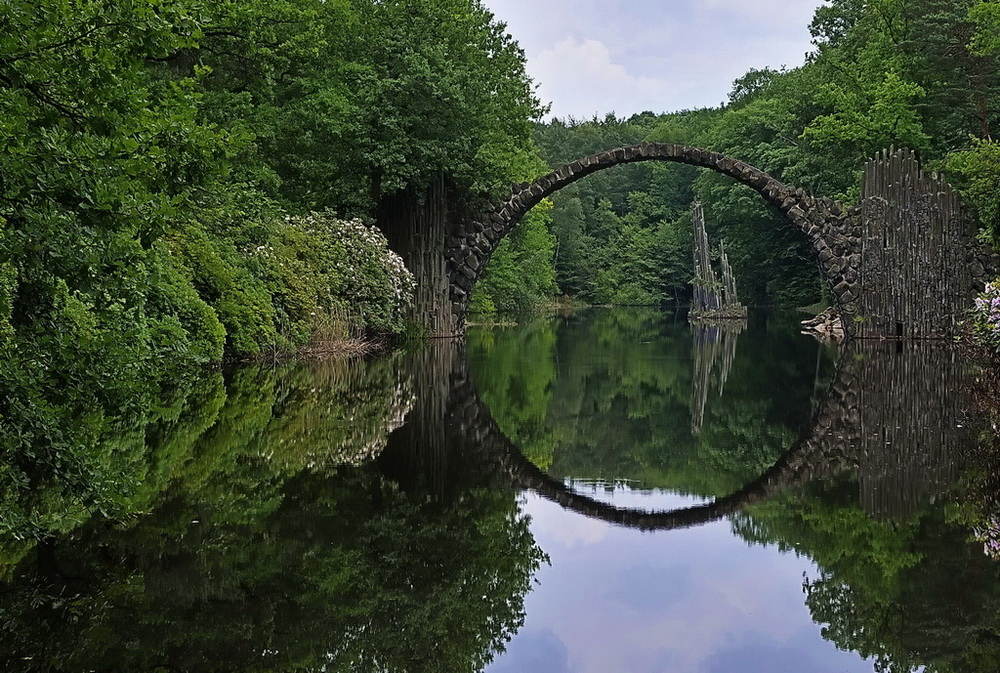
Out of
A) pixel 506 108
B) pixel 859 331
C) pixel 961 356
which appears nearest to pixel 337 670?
pixel 961 356

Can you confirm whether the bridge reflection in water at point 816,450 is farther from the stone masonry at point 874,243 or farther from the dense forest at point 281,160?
the stone masonry at point 874,243

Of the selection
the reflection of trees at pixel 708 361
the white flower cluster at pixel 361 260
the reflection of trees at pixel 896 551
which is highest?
the white flower cluster at pixel 361 260

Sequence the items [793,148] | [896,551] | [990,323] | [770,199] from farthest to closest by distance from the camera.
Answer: [793,148]
[770,199]
[990,323]
[896,551]

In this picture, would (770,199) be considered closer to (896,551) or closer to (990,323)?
(990,323)

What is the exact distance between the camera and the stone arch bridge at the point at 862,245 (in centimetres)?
2192

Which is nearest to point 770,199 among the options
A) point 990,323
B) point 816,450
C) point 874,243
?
point 874,243

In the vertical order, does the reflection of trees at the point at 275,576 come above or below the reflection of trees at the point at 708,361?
below

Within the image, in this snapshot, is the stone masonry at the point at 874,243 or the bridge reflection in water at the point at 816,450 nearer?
the bridge reflection in water at the point at 816,450

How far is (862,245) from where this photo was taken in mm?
Answer: 22734

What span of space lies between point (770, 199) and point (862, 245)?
2.48 meters

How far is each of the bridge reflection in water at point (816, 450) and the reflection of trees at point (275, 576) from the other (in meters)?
0.47

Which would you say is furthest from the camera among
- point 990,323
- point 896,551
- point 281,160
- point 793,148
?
point 793,148

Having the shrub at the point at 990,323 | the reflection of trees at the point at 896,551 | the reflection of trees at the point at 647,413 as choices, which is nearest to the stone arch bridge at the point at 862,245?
the reflection of trees at the point at 647,413

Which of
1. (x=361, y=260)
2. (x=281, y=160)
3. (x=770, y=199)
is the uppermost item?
(x=281, y=160)
